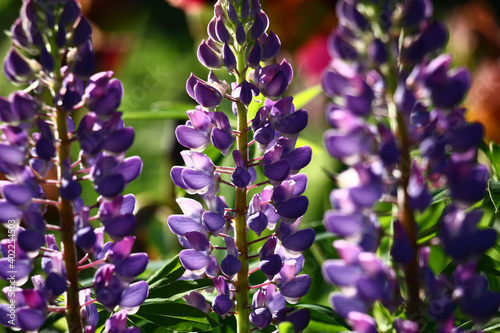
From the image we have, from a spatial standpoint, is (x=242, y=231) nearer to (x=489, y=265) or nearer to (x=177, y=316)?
(x=177, y=316)

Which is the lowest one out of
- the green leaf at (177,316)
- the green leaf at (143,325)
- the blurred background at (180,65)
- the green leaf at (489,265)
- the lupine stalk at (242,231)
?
the blurred background at (180,65)

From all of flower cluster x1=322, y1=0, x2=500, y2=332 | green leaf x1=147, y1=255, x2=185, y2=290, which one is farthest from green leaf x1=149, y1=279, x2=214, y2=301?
flower cluster x1=322, y1=0, x2=500, y2=332

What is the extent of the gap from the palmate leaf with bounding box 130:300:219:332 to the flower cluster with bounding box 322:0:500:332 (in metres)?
0.12

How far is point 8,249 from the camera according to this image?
1.18 feet

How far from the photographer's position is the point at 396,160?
0.91 feet

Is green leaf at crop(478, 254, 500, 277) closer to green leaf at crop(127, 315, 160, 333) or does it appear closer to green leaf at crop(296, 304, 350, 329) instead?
green leaf at crop(296, 304, 350, 329)

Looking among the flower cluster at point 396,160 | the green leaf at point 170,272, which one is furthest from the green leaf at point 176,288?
the flower cluster at point 396,160

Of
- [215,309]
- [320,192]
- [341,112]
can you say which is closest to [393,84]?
[341,112]

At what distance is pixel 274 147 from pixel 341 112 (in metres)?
0.10

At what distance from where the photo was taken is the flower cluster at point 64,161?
1.06ft

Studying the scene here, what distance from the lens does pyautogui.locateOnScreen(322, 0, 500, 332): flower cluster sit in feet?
0.90

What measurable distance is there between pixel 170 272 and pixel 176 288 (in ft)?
0.06

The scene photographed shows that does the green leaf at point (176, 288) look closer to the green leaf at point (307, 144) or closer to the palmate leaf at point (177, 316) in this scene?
the palmate leaf at point (177, 316)

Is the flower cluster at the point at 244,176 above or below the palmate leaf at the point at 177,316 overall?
above
